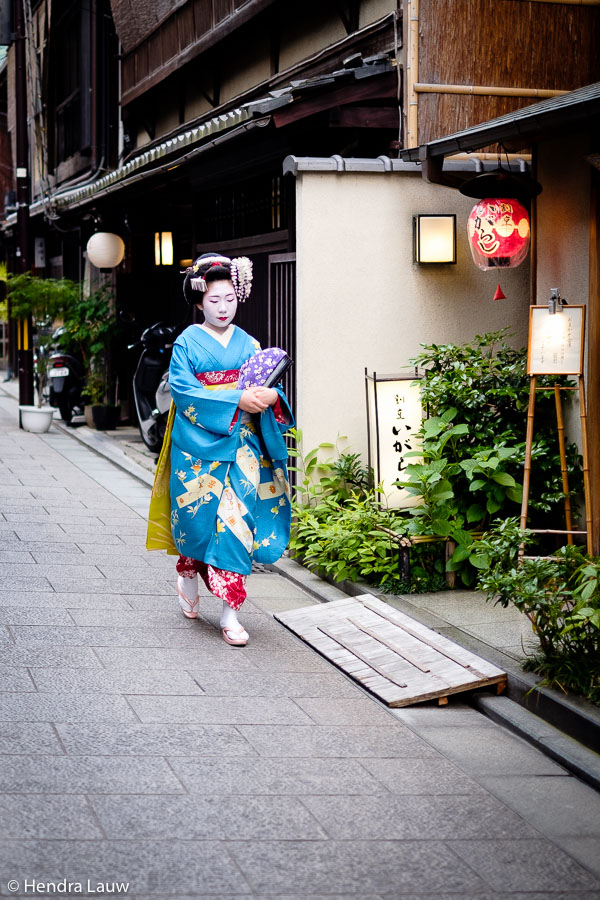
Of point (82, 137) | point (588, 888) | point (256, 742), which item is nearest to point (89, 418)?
point (82, 137)

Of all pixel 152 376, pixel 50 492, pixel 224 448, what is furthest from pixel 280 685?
pixel 152 376

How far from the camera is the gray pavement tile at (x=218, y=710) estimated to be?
228 inches

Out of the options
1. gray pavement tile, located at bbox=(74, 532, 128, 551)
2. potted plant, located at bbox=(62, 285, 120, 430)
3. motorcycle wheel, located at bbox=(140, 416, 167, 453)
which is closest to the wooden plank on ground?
gray pavement tile, located at bbox=(74, 532, 128, 551)

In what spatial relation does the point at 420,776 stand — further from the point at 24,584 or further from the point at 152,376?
the point at 152,376

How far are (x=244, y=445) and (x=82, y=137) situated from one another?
16337 mm

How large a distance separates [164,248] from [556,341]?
10894 millimetres

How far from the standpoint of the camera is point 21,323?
1964 cm

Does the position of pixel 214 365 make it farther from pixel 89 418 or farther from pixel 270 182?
pixel 89 418

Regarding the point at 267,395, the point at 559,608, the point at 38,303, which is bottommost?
the point at 559,608

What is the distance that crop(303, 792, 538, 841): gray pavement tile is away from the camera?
4.55 m

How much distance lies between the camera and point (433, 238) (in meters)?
9.70

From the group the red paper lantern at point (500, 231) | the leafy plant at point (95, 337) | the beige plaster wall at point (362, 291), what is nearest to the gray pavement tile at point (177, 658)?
the beige plaster wall at point (362, 291)

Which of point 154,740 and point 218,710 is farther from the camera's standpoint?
point 218,710

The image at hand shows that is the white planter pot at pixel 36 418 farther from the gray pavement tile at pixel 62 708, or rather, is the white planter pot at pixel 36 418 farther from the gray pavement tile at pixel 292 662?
the gray pavement tile at pixel 62 708
